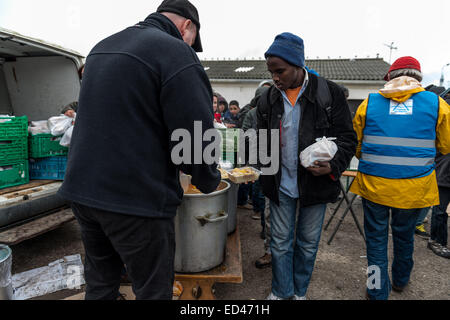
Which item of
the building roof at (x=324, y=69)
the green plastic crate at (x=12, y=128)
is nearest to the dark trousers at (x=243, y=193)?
the green plastic crate at (x=12, y=128)

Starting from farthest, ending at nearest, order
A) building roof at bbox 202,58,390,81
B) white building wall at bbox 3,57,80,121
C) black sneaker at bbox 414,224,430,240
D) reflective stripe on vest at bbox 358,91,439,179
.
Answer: building roof at bbox 202,58,390,81 → white building wall at bbox 3,57,80,121 → black sneaker at bbox 414,224,430,240 → reflective stripe on vest at bbox 358,91,439,179

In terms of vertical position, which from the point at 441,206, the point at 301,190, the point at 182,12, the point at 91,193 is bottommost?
the point at 441,206

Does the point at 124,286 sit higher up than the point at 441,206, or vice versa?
the point at 441,206

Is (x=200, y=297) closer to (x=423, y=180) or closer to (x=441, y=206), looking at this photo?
(x=423, y=180)

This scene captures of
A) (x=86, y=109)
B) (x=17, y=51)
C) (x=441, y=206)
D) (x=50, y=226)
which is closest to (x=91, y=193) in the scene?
(x=86, y=109)

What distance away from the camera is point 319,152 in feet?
6.86

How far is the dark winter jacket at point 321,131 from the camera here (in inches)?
87.4

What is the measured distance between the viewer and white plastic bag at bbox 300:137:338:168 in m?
2.10

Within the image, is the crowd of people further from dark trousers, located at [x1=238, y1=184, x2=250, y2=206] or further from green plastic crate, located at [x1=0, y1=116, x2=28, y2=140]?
dark trousers, located at [x1=238, y1=184, x2=250, y2=206]

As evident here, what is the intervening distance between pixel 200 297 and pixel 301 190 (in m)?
1.17

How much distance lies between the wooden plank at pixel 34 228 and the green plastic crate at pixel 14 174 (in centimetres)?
57

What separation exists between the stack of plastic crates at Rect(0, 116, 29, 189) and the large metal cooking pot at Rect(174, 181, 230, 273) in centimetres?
241

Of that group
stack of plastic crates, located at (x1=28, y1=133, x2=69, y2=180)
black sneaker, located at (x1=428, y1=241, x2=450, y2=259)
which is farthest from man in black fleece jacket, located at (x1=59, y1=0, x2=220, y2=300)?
black sneaker, located at (x1=428, y1=241, x2=450, y2=259)

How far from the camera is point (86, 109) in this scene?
132 centimetres
